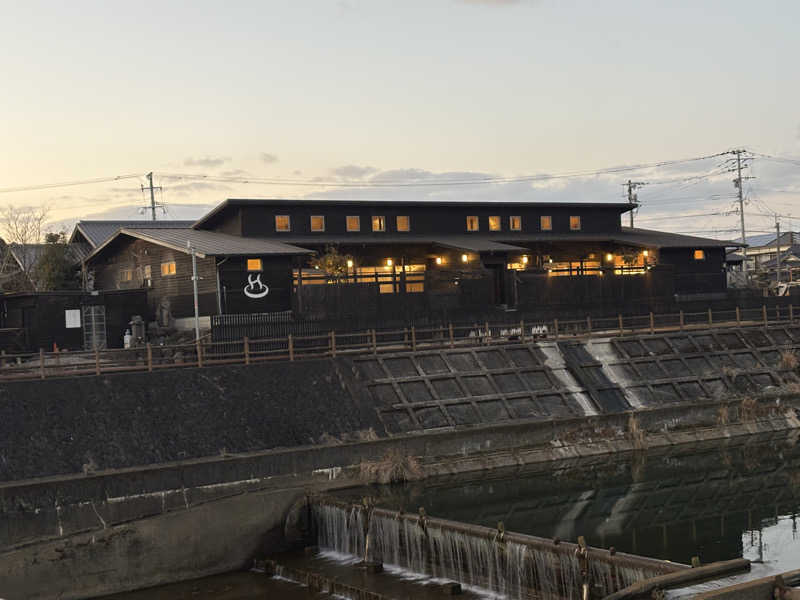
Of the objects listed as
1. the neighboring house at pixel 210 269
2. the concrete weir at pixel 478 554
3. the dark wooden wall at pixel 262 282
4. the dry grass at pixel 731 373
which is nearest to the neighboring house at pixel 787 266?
the dry grass at pixel 731 373

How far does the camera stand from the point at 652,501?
30.6 m

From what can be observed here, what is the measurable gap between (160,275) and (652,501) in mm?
33283

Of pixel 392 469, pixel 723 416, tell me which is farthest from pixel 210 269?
pixel 723 416

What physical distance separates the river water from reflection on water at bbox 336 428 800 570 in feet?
0.12

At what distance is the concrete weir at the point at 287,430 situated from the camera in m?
25.7

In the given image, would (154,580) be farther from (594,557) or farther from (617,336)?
(617,336)

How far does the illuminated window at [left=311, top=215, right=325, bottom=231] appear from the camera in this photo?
57875 mm

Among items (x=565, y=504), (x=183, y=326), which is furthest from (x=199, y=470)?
(x=183, y=326)

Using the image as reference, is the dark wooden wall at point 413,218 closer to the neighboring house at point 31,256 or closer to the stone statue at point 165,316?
the stone statue at point 165,316

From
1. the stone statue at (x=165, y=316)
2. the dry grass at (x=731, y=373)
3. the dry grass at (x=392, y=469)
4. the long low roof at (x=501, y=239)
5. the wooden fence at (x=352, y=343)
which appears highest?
the long low roof at (x=501, y=239)

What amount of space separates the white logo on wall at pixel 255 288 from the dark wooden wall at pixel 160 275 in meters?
1.75

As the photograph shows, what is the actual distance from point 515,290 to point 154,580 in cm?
3213

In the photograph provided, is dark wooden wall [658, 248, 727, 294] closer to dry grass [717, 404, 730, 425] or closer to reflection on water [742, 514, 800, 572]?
dry grass [717, 404, 730, 425]

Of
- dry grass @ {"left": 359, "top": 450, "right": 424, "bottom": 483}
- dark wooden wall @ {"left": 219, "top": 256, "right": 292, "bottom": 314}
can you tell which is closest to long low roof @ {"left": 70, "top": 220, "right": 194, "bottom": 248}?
dark wooden wall @ {"left": 219, "top": 256, "right": 292, "bottom": 314}
